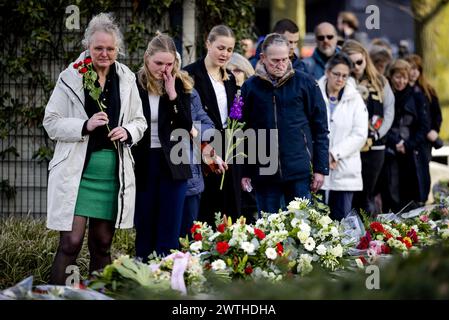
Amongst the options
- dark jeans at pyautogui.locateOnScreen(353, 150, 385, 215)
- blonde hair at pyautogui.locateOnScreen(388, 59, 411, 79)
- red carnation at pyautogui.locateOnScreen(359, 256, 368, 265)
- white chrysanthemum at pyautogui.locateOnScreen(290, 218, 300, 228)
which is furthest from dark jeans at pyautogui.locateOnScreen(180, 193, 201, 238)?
blonde hair at pyautogui.locateOnScreen(388, 59, 411, 79)

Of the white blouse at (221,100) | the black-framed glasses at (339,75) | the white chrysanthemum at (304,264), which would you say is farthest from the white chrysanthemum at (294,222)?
the black-framed glasses at (339,75)

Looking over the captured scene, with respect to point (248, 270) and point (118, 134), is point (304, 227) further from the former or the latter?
point (118, 134)

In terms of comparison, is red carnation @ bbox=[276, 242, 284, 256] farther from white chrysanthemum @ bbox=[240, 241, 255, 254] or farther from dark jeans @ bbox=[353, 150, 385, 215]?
dark jeans @ bbox=[353, 150, 385, 215]

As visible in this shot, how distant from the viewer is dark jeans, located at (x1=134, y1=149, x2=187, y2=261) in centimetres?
768

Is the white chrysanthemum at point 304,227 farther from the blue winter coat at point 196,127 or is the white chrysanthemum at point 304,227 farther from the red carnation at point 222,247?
the blue winter coat at point 196,127

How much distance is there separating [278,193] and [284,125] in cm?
58

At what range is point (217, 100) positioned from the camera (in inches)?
341

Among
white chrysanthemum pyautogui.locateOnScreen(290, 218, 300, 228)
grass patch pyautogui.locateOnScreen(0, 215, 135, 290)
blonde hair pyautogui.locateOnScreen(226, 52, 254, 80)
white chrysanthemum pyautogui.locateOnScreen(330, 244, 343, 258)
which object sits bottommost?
grass patch pyautogui.locateOnScreen(0, 215, 135, 290)

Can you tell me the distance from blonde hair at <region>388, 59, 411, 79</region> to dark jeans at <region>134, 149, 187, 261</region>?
5106 mm

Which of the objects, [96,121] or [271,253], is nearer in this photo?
[271,253]

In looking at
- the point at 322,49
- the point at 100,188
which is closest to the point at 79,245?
the point at 100,188

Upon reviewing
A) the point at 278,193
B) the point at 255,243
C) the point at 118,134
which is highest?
the point at 118,134
